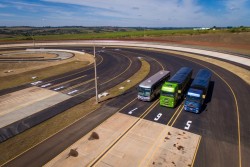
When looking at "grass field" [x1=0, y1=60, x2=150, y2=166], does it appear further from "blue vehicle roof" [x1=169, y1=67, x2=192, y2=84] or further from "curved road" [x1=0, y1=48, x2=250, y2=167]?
"blue vehicle roof" [x1=169, y1=67, x2=192, y2=84]

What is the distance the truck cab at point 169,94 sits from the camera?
28953mm

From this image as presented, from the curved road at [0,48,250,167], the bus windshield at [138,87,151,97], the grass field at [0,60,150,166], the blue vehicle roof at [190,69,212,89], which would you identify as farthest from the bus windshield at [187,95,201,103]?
the grass field at [0,60,150,166]

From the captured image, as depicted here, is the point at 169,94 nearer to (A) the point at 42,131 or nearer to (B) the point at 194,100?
(B) the point at 194,100

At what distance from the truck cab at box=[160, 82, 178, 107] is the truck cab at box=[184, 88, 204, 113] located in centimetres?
199

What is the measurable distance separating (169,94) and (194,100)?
12.2ft

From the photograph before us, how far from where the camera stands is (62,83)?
43.8 metres

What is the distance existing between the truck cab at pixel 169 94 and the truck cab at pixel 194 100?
78.4 inches

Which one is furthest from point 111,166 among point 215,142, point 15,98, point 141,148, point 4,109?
point 15,98

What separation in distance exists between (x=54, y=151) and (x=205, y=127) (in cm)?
1926

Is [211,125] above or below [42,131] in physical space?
above

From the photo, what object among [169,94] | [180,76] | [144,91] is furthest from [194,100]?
[144,91]

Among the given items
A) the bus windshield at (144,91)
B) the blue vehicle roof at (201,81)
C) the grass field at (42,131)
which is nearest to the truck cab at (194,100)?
the blue vehicle roof at (201,81)

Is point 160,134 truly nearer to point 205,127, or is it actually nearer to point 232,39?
point 205,127

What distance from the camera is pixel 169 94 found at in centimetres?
2936
